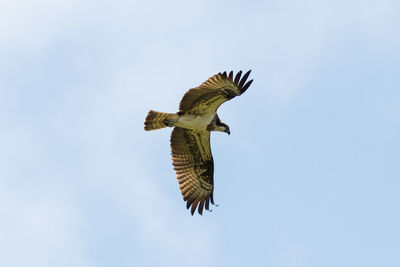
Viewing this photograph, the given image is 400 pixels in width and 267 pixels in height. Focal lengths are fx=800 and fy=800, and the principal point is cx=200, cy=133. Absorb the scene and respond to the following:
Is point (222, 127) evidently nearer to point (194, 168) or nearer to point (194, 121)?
point (194, 121)

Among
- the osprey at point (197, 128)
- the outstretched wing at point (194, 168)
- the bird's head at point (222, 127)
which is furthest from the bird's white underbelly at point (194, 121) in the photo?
the outstretched wing at point (194, 168)

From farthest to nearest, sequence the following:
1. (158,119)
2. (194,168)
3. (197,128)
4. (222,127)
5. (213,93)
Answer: (194,168), (222,127), (197,128), (158,119), (213,93)

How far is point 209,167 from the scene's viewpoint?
20.0 m

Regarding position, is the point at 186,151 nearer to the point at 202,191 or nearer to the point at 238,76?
the point at 202,191

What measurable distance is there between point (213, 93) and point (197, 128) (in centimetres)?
115

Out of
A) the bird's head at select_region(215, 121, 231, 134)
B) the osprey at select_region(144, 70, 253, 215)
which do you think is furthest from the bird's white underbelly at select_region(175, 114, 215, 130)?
the bird's head at select_region(215, 121, 231, 134)

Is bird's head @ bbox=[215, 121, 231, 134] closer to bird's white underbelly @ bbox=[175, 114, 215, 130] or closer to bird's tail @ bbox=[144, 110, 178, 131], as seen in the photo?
bird's white underbelly @ bbox=[175, 114, 215, 130]

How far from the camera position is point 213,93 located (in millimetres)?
17797

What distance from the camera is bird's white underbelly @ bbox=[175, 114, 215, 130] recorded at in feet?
59.9

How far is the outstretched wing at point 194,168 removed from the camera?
1947 centimetres

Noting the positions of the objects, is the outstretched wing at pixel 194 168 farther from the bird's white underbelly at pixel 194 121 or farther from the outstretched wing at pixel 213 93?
the outstretched wing at pixel 213 93

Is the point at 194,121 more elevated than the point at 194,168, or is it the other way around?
the point at 194,121

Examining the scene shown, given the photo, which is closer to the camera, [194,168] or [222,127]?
[222,127]

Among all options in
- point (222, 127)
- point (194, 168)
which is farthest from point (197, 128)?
point (194, 168)
